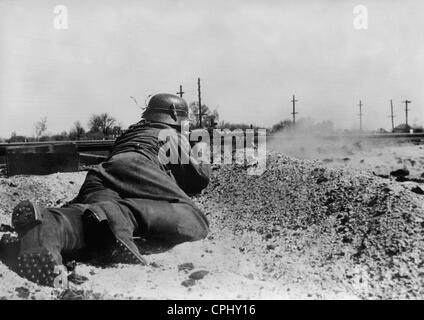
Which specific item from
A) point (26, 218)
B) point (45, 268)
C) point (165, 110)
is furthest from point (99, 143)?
point (45, 268)

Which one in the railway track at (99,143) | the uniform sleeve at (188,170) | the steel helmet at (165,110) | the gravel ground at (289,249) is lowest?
the gravel ground at (289,249)

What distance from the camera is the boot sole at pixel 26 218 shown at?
3.28 m

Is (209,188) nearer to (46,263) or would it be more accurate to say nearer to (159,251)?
(159,251)

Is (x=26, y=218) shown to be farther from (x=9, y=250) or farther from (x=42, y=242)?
(x=9, y=250)

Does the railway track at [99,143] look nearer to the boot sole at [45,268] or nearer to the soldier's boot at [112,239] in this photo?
the soldier's boot at [112,239]

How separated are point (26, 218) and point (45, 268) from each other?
1.18 ft

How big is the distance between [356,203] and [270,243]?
975 mm

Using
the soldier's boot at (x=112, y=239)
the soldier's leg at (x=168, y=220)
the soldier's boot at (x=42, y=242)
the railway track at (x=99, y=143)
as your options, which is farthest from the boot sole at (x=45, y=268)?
the railway track at (x=99, y=143)

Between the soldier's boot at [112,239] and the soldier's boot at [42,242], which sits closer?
the soldier's boot at [42,242]

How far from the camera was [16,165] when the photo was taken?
8.30 meters

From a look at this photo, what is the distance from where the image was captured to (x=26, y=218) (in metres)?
3.28

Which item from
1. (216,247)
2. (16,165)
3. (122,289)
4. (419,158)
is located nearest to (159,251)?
(216,247)

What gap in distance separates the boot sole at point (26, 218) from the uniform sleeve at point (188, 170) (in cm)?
182

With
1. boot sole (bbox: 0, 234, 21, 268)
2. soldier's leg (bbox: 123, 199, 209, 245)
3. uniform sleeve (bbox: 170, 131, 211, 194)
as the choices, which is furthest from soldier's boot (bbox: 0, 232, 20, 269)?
uniform sleeve (bbox: 170, 131, 211, 194)
